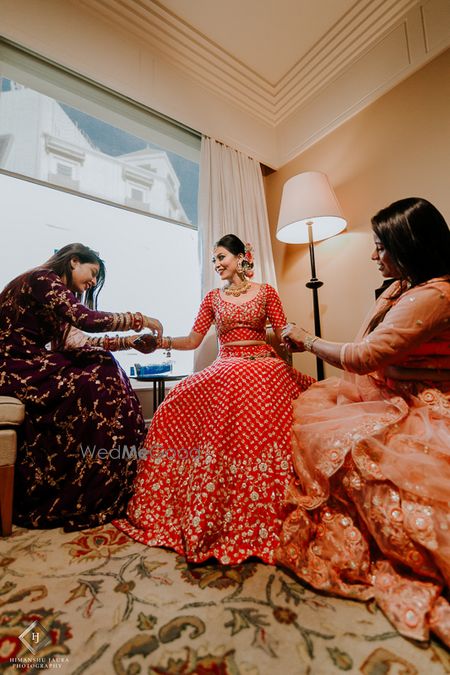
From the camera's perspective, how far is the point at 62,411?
1360 millimetres

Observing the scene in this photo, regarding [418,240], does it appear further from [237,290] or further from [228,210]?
[228,210]

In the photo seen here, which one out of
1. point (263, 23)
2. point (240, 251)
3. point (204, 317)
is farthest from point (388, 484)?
point (263, 23)

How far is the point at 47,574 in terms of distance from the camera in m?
0.97

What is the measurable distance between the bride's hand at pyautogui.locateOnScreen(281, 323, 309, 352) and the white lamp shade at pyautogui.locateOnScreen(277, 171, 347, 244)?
1063 millimetres

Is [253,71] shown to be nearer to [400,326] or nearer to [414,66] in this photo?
[414,66]

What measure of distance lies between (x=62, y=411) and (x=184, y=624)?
3.04ft

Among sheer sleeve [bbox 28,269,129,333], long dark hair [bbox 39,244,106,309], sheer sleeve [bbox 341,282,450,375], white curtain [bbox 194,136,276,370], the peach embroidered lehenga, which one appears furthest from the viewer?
white curtain [bbox 194,136,276,370]

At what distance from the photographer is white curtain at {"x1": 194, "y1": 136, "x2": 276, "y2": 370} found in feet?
8.08

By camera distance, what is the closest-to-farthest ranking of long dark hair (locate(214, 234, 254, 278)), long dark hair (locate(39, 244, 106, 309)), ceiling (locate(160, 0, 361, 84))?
long dark hair (locate(39, 244, 106, 309))
long dark hair (locate(214, 234, 254, 278))
ceiling (locate(160, 0, 361, 84))

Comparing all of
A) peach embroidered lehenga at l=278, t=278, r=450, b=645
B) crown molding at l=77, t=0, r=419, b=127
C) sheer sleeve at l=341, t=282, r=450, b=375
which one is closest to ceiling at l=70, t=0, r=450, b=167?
crown molding at l=77, t=0, r=419, b=127

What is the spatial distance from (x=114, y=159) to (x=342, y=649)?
2874 mm

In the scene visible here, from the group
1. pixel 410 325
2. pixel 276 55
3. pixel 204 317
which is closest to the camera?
pixel 410 325

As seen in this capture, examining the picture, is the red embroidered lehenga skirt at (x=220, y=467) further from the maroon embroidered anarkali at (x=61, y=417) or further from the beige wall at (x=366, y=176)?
the beige wall at (x=366, y=176)

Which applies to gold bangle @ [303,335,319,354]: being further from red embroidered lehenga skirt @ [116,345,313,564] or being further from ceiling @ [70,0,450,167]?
ceiling @ [70,0,450,167]
